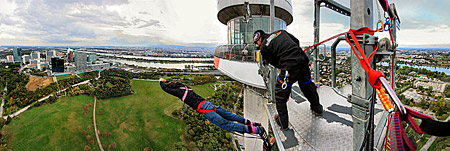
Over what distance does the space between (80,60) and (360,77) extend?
62.3 m

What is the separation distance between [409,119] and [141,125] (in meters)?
39.5

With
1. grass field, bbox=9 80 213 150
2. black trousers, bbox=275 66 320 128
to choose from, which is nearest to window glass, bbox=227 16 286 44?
black trousers, bbox=275 66 320 128

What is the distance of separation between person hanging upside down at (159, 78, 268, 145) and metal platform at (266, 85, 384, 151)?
23.0 inches

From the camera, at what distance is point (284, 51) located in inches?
97.9

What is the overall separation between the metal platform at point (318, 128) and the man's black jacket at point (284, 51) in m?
1.01

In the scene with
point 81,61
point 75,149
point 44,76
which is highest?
point 81,61

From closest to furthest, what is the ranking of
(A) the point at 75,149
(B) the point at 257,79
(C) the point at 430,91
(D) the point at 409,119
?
(D) the point at 409,119, (B) the point at 257,79, (A) the point at 75,149, (C) the point at 430,91

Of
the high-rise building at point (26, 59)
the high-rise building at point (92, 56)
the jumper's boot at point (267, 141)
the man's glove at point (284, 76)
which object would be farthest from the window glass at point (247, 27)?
the high-rise building at point (26, 59)

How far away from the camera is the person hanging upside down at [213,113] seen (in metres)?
3.53

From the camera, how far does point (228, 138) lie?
22.9m

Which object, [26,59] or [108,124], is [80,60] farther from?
[26,59]

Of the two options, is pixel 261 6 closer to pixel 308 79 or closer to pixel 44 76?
pixel 308 79

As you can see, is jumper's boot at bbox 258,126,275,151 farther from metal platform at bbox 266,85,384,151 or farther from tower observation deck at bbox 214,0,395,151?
metal platform at bbox 266,85,384,151

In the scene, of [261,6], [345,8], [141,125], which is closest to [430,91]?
[261,6]
